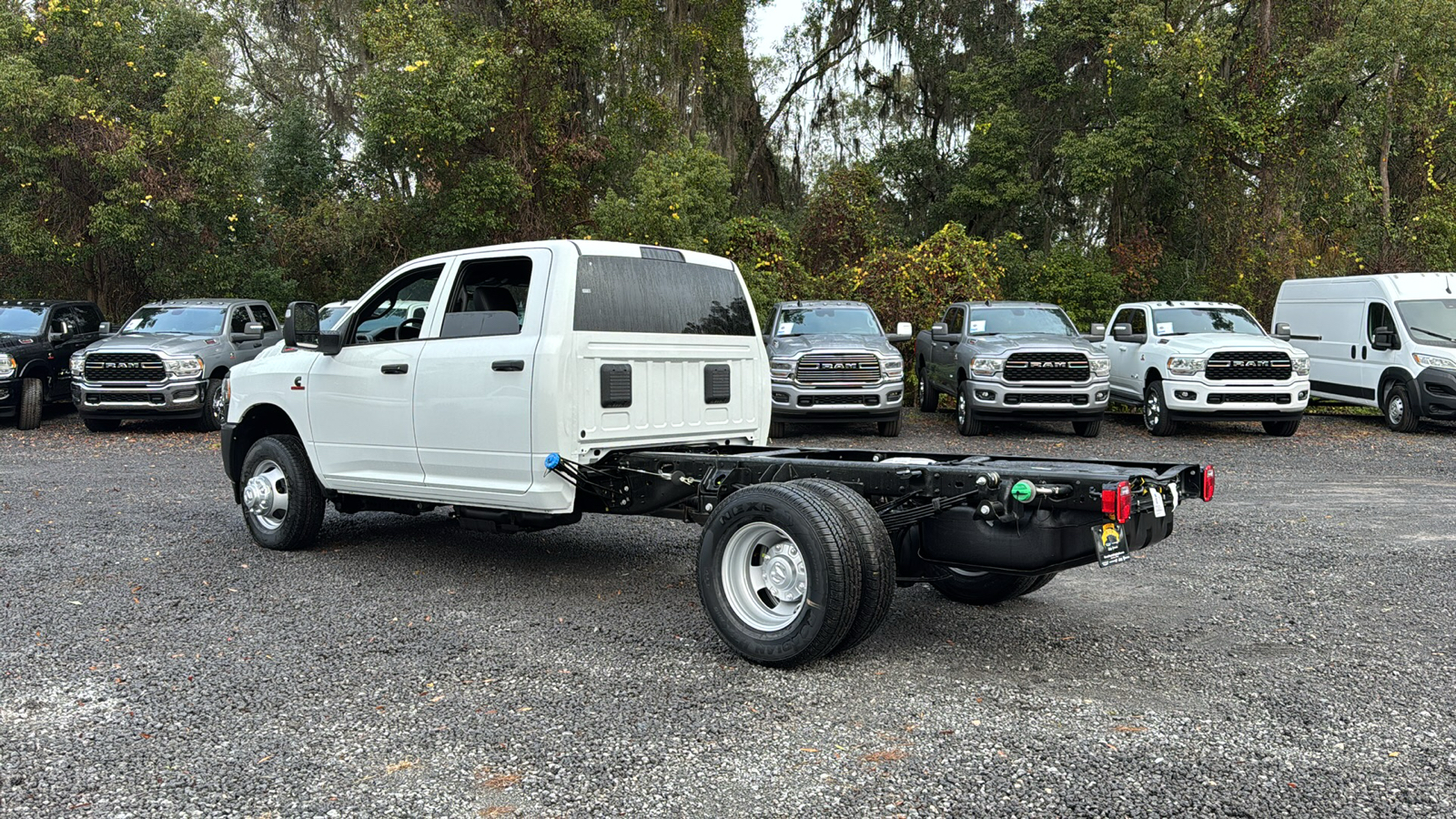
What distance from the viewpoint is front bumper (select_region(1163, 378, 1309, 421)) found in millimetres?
14953

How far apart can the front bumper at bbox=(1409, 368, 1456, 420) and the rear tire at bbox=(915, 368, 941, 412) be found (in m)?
6.91

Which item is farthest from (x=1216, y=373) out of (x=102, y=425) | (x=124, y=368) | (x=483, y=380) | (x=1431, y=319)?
(x=102, y=425)

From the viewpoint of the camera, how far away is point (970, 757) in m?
3.95

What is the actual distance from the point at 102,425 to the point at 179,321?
2.12 meters

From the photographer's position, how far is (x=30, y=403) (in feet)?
54.9

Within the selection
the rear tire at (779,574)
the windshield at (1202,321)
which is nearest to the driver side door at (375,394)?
the rear tire at (779,574)

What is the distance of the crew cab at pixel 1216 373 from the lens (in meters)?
15.0

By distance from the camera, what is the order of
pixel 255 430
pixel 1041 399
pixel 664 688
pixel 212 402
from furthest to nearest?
1. pixel 212 402
2. pixel 1041 399
3. pixel 255 430
4. pixel 664 688

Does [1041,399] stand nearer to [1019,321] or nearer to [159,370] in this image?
[1019,321]

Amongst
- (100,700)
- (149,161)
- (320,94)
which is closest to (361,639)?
(100,700)

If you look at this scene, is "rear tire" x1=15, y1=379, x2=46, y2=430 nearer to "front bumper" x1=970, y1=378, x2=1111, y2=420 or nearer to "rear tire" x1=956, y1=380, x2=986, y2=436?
"rear tire" x1=956, y1=380, x2=986, y2=436

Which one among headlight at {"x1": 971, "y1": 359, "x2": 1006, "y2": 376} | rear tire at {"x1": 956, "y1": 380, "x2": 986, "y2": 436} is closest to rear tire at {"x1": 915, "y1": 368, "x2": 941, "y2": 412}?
rear tire at {"x1": 956, "y1": 380, "x2": 986, "y2": 436}

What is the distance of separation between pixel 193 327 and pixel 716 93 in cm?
1527

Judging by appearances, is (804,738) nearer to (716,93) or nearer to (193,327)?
A: (193,327)
